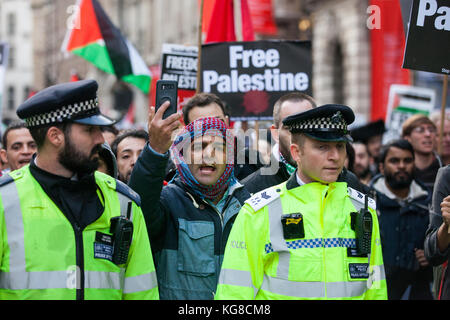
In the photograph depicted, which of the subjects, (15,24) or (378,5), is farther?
(15,24)

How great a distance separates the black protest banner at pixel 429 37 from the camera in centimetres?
563

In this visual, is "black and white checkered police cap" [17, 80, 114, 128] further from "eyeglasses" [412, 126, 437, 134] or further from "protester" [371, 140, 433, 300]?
"eyeglasses" [412, 126, 437, 134]

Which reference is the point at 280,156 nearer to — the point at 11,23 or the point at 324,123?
the point at 324,123

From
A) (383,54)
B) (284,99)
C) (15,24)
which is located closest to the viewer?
(284,99)

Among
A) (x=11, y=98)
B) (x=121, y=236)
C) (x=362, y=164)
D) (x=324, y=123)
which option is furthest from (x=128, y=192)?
(x=11, y=98)

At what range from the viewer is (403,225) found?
7.04 meters

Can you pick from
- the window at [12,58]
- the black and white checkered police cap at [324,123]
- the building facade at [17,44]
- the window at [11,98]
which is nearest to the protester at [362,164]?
the black and white checkered police cap at [324,123]

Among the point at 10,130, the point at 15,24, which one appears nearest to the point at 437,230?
the point at 10,130

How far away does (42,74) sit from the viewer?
7506 centimetres

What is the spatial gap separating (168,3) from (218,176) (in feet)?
144

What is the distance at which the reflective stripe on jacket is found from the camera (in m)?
3.32

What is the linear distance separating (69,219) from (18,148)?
3.72 metres

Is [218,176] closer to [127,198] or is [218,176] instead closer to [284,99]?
[127,198]

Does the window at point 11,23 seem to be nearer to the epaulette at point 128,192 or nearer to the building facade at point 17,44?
the building facade at point 17,44
